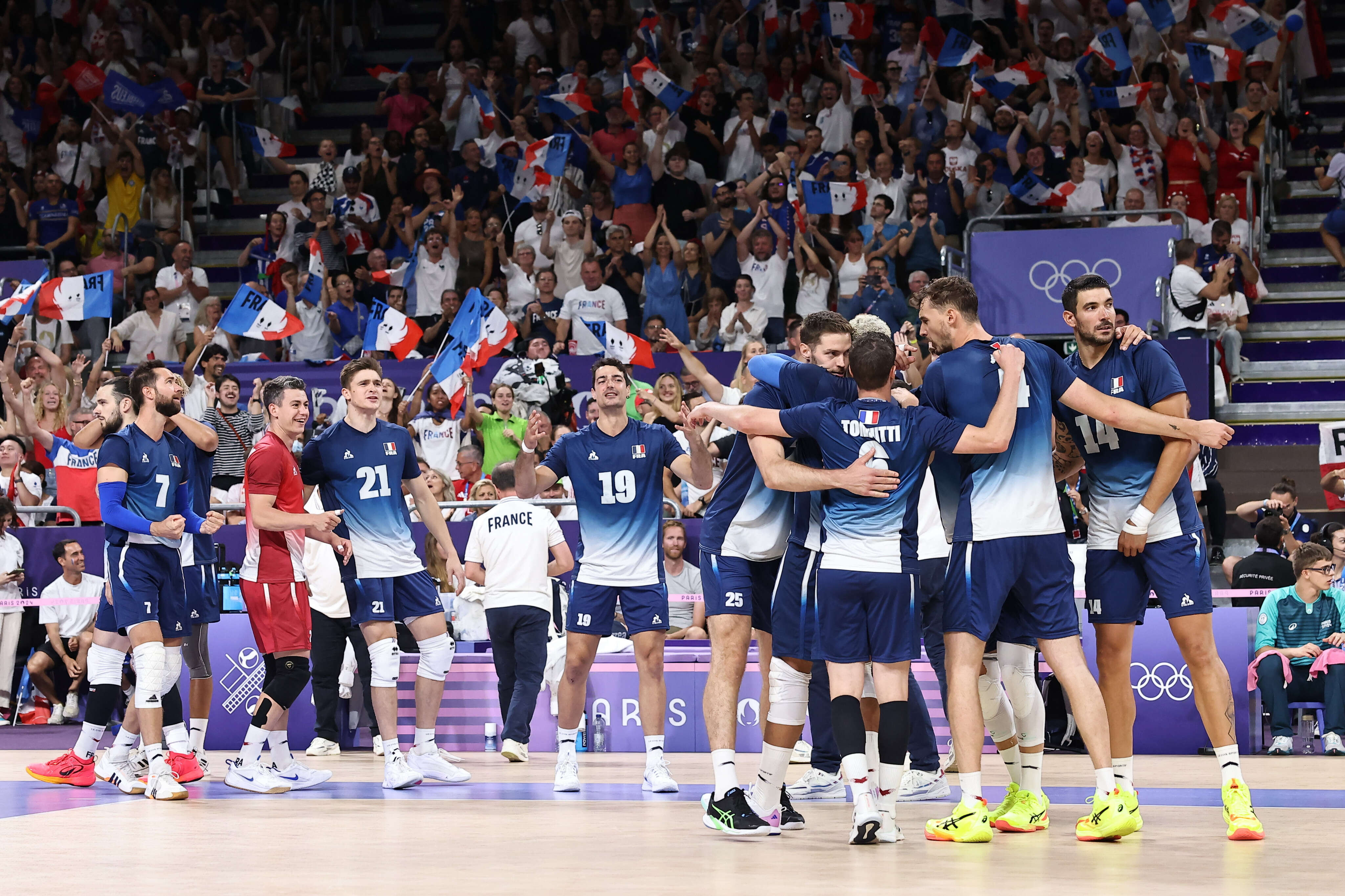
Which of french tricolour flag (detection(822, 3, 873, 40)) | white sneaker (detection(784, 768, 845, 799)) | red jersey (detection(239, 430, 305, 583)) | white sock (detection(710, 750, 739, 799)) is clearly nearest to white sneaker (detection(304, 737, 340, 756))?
red jersey (detection(239, 430, 305, 583))

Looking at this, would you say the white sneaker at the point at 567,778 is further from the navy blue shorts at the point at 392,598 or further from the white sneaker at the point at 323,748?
the white sneaker at the point at 323,748

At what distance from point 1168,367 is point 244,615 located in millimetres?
8344

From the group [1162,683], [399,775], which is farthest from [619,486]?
[1162,683]

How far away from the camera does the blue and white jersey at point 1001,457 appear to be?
6738mm

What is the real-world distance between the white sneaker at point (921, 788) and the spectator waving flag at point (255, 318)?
999cm

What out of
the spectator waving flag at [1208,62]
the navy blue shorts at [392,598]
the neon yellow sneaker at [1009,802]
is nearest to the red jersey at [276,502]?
the navy blue shorts at [392,598]

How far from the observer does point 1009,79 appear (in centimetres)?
1836

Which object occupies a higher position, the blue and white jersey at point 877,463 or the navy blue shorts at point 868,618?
the blue and white jersey at point 877,463

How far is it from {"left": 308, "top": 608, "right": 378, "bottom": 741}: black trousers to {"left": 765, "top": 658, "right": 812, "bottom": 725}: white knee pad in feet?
17.7

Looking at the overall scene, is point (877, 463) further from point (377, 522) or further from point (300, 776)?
point (300, 776)

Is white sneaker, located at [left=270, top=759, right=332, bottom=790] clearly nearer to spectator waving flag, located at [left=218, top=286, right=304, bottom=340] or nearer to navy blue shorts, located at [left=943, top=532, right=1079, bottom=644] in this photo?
navy blue shorts, located at [left=943, top=532, right=1079, bottom=644]

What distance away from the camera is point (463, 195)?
19406 mm

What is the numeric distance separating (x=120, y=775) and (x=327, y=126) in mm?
16277

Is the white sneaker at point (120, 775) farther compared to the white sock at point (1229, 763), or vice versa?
the white sneaker at point (120, 775)
